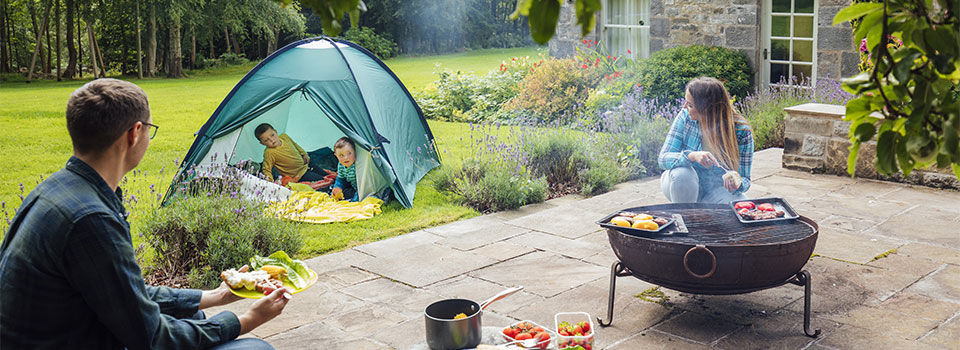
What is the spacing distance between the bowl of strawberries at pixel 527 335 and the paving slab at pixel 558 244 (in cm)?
203

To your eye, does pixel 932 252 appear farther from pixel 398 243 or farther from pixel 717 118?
pixel 398 243

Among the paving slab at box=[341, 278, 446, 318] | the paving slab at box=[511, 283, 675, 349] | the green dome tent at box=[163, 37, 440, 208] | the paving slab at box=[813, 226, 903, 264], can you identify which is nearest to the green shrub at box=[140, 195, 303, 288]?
the paving slab at box=[341, 278, 446, 318]

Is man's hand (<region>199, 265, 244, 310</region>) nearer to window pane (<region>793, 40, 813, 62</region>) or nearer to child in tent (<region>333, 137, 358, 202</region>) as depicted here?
child in tent (<region>333, 137, 358, 202</region>)

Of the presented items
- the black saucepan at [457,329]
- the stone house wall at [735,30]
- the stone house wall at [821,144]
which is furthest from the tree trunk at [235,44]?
the black saucepan at [457,329]

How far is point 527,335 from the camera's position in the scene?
3014 millimetres

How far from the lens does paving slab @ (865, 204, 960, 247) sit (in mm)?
5283

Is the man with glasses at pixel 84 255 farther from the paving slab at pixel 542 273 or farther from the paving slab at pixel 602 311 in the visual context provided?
the paving slab at pixel 542 273

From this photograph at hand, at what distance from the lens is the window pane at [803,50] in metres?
9.60

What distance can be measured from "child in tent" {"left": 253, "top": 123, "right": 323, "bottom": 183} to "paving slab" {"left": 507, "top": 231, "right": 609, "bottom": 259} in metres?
2.60

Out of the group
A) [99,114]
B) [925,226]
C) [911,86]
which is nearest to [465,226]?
[925,226]

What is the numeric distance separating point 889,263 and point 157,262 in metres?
4.29

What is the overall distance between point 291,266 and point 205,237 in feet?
5.94

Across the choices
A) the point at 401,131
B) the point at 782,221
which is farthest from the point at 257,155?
the point at 782,221

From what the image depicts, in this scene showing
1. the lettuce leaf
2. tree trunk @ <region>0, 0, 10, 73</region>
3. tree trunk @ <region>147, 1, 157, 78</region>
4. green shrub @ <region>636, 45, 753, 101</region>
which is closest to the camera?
the lettuce leaf
